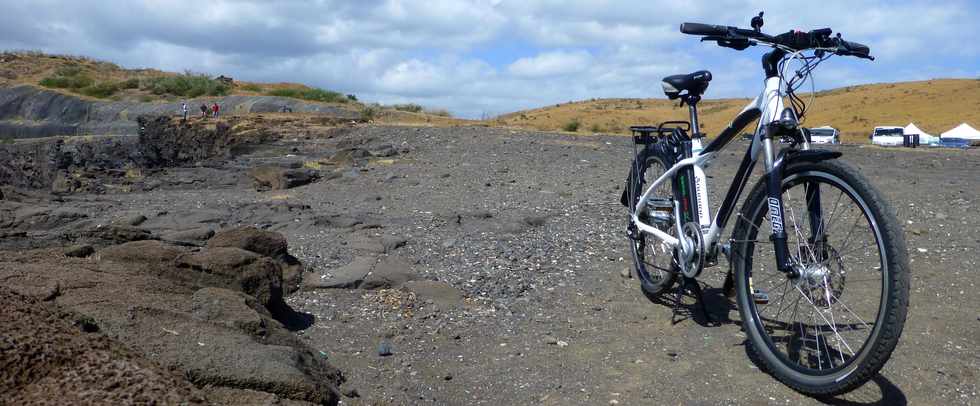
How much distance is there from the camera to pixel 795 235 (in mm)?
3842

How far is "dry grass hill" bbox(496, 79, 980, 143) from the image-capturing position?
5156 centimetres

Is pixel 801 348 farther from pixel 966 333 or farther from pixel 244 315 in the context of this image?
pixel 244 315

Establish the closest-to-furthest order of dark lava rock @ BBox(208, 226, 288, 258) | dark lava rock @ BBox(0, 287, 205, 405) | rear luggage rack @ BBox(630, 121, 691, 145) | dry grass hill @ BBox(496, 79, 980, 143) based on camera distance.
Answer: dark lava rock @ BBox(0, 287, 205, 405), rear luggage rack @ BBox(630, 121, 691, 145), dark lava rock @ BBox(208, 226, 288, 258), dry grass hill @ BBox(496, 79, 980, 143)

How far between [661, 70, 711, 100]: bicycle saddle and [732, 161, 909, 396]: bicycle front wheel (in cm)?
115

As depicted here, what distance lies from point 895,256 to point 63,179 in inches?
676

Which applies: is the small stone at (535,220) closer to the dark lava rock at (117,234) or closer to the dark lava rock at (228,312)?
the dark lava rock at (117,234)

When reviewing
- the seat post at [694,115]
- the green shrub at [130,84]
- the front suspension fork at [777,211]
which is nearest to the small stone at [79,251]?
the seat post at [694,115]

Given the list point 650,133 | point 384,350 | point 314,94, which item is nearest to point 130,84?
point 314,94

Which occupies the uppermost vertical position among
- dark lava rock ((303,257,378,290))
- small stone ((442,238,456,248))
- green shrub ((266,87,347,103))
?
green shrub ((266,87,347,103))

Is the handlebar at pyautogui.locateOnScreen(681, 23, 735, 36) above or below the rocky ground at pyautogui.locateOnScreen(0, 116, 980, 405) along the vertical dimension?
above

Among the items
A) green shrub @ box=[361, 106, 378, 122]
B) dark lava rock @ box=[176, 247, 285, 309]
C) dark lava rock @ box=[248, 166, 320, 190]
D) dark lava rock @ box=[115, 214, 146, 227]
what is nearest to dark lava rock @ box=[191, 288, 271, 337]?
dark lava rock @ box=[176, 247, 285, 309]

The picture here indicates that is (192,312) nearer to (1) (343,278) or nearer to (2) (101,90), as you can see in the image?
(1) (343,278)

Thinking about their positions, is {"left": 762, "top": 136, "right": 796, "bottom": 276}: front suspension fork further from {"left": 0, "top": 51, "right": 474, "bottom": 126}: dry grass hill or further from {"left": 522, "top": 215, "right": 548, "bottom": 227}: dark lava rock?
{"left": 0, "top": 51, "right": 474, "bottom": 126}: dry grass hill

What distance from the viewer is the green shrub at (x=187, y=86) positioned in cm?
4422
